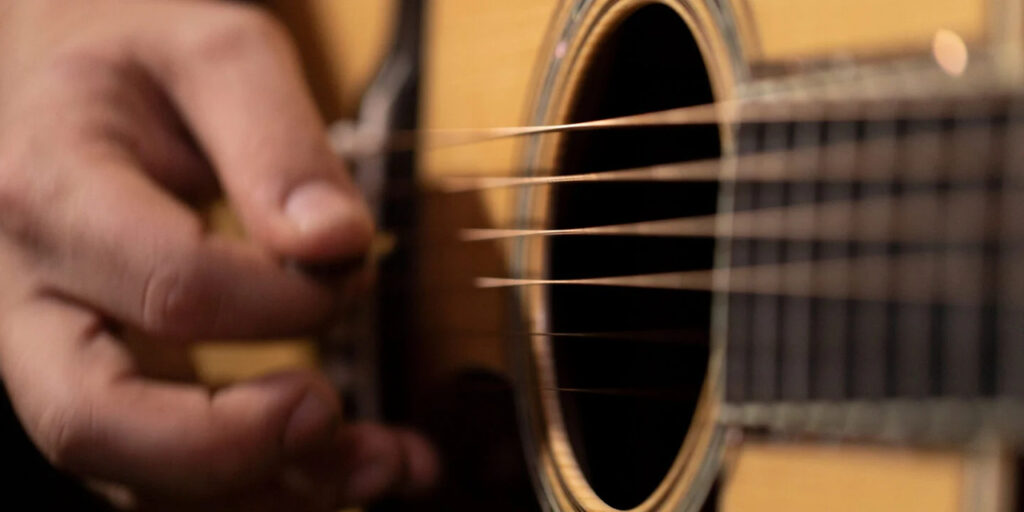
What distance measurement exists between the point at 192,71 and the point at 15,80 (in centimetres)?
13

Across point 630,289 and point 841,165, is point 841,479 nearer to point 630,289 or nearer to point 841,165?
point 841,165

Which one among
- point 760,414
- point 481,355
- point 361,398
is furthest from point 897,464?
point 361,398

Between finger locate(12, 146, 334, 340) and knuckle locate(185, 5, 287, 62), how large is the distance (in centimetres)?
11

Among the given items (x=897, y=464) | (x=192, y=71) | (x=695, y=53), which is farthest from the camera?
(x=192, y=71)

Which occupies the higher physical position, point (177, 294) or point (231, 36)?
point (231, 36)

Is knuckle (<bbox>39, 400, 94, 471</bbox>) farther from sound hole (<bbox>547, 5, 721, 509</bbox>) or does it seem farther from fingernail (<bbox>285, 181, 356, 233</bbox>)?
sound hole (<bbox>547, 5, 721, 509</bbox>)

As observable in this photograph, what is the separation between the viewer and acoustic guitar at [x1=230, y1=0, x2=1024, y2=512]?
34cm

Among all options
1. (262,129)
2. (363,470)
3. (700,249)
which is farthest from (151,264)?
(700,249)

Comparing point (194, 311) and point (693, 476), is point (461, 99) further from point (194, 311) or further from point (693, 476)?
point (693, 476)

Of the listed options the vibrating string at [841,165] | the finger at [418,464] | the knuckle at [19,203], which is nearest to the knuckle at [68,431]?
the knuckle at [19,203]

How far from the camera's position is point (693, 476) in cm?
46

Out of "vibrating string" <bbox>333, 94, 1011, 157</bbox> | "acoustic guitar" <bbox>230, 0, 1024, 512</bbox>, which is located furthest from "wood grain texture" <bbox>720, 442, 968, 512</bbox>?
"vibrating string" <bbox>333, 94, 1011, 157</bbox>

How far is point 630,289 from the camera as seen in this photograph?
0.64m

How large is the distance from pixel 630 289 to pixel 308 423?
22 centimetres
